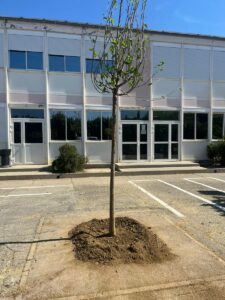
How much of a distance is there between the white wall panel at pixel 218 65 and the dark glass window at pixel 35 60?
10.6m

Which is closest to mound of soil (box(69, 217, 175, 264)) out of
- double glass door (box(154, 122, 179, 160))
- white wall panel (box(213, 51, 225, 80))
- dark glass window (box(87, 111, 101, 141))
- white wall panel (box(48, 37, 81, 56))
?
dark glass window (box(87, 111, 101, 141))

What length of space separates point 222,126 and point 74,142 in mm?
9519

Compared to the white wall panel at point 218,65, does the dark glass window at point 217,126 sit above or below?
below

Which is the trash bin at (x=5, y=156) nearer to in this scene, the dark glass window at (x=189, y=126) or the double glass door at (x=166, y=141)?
the double glass door at (x=166, y=141)

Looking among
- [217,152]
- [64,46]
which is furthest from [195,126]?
[64,46]

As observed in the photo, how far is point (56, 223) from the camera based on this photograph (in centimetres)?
664

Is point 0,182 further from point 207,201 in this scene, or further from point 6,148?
point 207,201

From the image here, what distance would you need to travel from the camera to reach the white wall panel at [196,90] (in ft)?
59.3

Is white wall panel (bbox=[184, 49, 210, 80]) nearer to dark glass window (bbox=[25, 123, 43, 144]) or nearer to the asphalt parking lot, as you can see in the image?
the asphalt parking lot

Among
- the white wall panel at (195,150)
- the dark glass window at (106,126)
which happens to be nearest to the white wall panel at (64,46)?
the dark glass window at (106,126)

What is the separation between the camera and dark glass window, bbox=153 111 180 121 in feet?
58.2

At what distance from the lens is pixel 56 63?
1628cm

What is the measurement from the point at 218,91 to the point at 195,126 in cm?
272

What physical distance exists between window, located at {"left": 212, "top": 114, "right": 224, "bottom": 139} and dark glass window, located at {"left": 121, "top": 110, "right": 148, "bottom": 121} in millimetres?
4616
